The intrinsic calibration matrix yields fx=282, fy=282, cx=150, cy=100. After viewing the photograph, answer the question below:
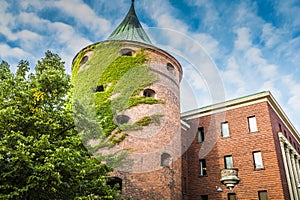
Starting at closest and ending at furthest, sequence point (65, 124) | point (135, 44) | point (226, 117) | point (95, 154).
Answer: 1. point (65, 124)
2. point (95, 154)
3. point (135, 44)
4. point (226, 117)

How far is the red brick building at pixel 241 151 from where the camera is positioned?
1866 cm

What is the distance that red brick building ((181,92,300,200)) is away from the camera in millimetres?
18656

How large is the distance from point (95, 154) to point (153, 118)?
21.9 ft

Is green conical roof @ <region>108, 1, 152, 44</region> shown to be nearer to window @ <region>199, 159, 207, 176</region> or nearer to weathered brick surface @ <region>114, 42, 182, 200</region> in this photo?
weathered brick surface @ <region>114, 42, 182, 200</region>

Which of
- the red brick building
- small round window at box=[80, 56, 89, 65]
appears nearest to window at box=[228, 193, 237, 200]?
the red brick building

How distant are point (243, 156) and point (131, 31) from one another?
12397 mm

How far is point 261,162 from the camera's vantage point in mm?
19125

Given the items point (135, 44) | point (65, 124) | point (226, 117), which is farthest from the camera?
point (226, 117)

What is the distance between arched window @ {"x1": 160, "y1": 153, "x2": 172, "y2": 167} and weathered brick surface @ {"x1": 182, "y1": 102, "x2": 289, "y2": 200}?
15.1 feet

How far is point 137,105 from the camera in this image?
56.9ft

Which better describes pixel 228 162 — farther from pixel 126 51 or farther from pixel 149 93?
pixel 126 51

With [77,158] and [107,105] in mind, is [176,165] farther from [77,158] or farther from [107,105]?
[77,158]

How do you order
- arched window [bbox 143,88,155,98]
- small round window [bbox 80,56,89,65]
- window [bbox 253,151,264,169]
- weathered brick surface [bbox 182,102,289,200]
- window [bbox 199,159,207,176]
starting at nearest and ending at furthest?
weathered brick surface [bbox 182,102,289,200] < arched window [bbox 143,88,155,98] < window [bbox 253,151,264,169] < small round window [bbox 80,56,89,65] < window [bbox 199,159,207,176]

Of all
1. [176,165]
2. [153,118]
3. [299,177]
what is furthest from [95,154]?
[299,177]
